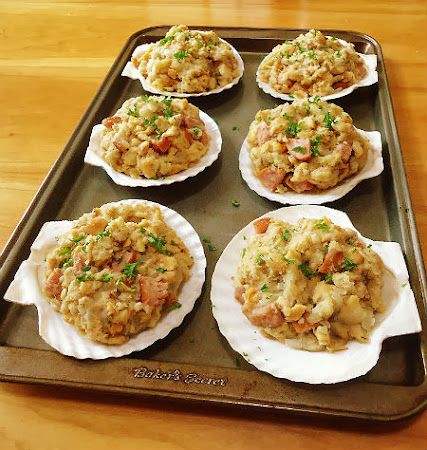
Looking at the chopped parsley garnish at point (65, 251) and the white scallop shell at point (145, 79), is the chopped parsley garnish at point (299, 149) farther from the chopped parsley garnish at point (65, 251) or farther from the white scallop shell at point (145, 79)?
the chopped parsley garnish at point (65, 251)

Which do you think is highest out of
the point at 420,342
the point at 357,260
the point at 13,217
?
the point at 357,260

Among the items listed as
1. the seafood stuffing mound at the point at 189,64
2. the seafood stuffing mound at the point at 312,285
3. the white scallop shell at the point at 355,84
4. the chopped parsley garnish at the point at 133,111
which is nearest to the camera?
the seafood stuffing mound at the point at 312,285

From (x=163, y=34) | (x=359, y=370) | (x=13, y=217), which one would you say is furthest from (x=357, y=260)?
(x=163, y=34)

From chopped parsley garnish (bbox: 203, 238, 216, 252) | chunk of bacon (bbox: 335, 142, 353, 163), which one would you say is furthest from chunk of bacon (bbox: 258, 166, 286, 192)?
chopped parsley garnish (bbox: 203, 238, 216, 252)

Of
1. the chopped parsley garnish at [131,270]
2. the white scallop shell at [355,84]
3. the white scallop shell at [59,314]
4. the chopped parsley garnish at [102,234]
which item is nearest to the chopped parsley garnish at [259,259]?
the white scallop shell at [59,314]

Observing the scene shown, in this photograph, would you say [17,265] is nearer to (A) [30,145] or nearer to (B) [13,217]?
(B) [13,217]

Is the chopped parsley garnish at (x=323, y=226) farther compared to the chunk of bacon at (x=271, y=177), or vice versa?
the chunk of bacon at (x=271, y=177)

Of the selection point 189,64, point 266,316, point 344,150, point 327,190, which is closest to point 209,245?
point 266,316
